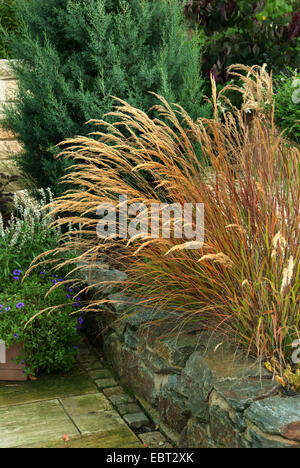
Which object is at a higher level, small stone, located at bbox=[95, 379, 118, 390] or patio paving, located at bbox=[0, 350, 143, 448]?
small stone, located at bbox=[95, 379, 118, 390]

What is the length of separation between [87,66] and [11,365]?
7.51 feet

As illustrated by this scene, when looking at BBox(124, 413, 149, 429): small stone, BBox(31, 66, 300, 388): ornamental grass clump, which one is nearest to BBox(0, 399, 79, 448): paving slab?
BBox(124, 413, 149, 429): small stone

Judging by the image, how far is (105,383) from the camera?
11.2 ft

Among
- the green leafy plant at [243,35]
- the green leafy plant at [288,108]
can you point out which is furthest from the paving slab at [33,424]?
the green leafy plant at [243,35]

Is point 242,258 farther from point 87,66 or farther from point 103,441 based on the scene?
point 87,66

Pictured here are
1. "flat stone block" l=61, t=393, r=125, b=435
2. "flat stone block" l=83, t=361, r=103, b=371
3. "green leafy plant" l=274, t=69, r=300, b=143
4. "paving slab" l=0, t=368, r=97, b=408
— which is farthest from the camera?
"green leafy plant" l=274, t=69, r=300, b=143

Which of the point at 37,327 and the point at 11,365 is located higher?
the point at 37,327

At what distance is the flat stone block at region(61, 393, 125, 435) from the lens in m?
2.92

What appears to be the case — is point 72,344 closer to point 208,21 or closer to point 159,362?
point 159,362

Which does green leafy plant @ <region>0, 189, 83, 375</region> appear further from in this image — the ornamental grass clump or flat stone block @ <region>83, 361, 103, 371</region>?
the ornamental grass clump

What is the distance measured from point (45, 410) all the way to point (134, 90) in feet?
7.89

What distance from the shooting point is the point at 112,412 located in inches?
121

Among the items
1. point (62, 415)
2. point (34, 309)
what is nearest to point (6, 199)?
point (34, 309)

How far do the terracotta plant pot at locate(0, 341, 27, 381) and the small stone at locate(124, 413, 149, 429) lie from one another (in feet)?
2.50
